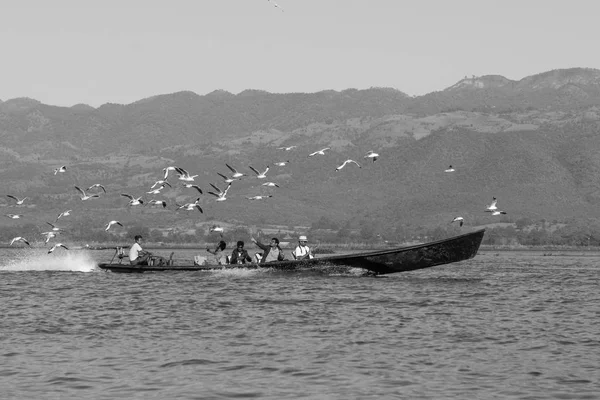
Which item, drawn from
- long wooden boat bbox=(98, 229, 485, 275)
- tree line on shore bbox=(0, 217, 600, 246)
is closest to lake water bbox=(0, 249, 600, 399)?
long wooden boat bbox=(98, 229, 485, 275)

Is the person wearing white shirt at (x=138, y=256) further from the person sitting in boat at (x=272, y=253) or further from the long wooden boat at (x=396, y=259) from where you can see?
the person sitting in boat at (x=272, y=253)

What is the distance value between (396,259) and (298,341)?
17345mm

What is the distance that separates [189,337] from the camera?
1037 inches

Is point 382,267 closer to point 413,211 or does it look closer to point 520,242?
point 520,242

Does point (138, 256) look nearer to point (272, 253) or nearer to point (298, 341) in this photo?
point (272, 253)

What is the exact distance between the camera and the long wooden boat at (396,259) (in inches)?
1639

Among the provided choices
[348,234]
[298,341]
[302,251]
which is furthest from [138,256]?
[348,234]

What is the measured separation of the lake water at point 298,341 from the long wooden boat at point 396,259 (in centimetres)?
78

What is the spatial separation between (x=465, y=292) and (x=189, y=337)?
15.6m

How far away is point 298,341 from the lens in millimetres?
25812

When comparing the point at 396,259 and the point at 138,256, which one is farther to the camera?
the point at 138,256

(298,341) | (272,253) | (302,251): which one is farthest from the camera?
(302,251)

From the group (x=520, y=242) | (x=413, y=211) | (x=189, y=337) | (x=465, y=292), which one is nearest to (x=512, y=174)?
(x=413, y=211)

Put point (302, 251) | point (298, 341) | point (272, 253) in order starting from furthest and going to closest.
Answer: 1. point (302, 251)
2. point (272, 253)
3. point (298, 341)
